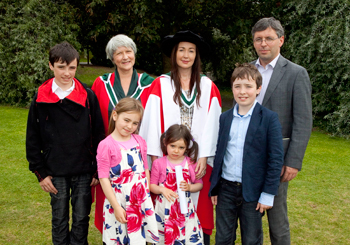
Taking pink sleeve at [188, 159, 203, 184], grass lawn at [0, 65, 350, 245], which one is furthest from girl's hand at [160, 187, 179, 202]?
grass lawn at [0, 65, 350, 245]

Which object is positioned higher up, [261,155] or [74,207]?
[261,155]

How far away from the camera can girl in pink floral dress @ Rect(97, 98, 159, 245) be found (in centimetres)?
240

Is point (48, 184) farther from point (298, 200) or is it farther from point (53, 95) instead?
point (298, 200)

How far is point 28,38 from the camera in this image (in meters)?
10.2

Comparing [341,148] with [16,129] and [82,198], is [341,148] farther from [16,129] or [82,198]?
[16,129]

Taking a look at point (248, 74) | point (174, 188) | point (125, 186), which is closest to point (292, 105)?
point (248, 74)

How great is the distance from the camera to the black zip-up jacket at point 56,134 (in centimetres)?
252

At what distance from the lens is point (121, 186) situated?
8.02ft

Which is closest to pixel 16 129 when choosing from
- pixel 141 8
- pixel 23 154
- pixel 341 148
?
pixel 23 154

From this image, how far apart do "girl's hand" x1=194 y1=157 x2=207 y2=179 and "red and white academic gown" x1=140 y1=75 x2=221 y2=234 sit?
1.7 inches

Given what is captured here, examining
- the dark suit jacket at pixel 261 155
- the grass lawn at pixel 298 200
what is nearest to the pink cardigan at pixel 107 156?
the dark suit jacket at pixel 261 155

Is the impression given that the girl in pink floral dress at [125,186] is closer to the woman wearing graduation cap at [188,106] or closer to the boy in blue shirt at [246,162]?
the woman wearing graduation cap at [188,106]

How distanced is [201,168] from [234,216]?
0.48 m

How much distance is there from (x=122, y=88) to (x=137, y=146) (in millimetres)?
689
